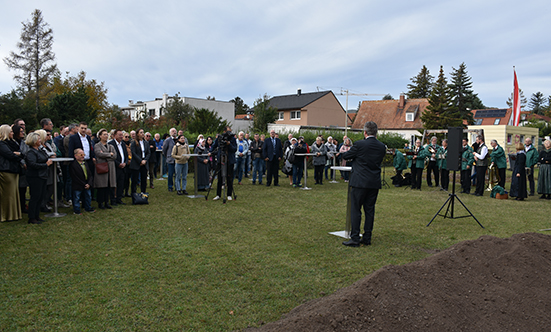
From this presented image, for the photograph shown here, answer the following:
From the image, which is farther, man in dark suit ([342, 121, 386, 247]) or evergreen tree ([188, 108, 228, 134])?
evergreen tree ([188, 108, 228, 134])

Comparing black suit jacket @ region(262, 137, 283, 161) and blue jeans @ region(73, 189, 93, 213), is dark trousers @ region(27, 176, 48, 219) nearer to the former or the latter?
blue jeans @ region(73, 189, 93, 213)

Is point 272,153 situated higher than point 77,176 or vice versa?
point 272,153

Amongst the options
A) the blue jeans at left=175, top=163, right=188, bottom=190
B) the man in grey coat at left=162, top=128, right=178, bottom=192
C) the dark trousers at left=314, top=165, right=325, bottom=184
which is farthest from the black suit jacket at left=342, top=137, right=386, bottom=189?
the dark trousers at left=314, top=165, right=325, bottom=184

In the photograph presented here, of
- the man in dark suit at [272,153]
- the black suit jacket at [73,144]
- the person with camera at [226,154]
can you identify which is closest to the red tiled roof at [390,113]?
the man in dark suit at [272,153]

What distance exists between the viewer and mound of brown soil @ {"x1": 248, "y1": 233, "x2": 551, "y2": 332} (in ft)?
10.6

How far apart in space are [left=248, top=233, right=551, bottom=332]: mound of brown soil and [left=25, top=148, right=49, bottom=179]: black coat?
20.1 ft

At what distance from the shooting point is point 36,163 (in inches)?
281

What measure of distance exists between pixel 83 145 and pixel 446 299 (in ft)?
26.5

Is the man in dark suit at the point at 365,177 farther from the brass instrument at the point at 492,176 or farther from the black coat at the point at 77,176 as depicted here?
the brass instrument at the point at 492,176

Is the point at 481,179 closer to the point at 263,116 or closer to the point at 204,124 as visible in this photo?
the point at 204,124

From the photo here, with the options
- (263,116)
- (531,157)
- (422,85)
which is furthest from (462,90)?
(531,157)

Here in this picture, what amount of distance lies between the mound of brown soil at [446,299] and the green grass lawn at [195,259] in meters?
0.68

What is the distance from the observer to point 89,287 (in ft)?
14.2

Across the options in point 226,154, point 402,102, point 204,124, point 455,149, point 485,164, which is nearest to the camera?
point 455,149
